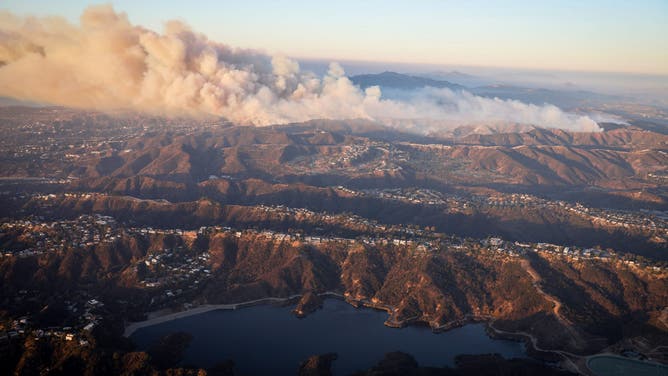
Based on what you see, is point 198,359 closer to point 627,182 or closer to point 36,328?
point 36,328

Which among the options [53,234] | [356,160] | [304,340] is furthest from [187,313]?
[356,160]

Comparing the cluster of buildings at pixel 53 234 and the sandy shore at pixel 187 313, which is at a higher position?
the cluster of buildings at pixel 53 234

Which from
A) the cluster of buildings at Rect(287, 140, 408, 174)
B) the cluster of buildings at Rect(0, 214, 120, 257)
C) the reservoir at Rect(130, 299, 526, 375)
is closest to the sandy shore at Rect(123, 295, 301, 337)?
the reservoir at Rect(130, 299, 526, 375)

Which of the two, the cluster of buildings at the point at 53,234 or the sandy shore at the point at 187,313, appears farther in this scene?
the cluster of buildings at the point at 53,234

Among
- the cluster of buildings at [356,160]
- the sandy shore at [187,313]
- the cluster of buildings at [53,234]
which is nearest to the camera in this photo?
the sandy shore at [187,313]

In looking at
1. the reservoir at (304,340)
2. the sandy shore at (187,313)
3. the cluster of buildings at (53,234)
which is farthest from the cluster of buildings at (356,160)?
the reservoir at (304,340)

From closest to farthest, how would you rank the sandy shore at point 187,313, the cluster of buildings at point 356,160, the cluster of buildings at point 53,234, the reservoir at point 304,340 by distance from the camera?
the reservoir at point 304,340 → the sandy shore at point 187,313 → the cluster of buildings at point 53,234 → the cluster of buildings at point 356,160

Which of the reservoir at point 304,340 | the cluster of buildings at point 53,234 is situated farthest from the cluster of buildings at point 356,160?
the reservoir at point 304,340

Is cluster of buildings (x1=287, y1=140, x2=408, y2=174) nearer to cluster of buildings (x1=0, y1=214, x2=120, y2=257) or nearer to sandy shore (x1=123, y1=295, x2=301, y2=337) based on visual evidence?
cluster of buildings (x1=0, y1=214, x2=120, y2=257)

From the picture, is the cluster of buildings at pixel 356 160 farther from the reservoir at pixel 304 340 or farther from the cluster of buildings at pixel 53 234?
the reservoir at pixel 304 340
